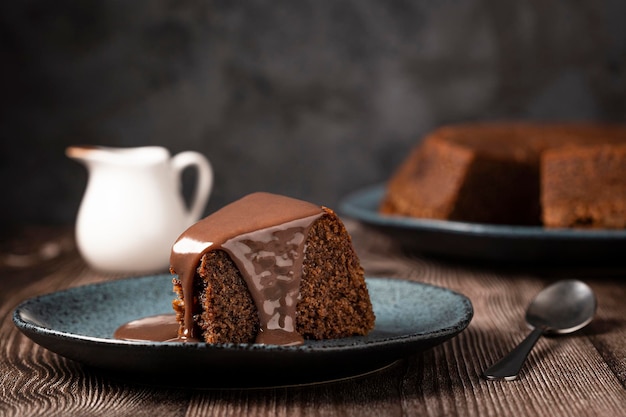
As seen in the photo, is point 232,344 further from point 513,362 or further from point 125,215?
point 125,215

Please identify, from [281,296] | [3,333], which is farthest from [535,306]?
[3,333]

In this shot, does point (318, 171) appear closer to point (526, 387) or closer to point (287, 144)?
point (287, 144)

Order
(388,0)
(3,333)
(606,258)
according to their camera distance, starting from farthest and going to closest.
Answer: (388,0), (606,258), (3,333)

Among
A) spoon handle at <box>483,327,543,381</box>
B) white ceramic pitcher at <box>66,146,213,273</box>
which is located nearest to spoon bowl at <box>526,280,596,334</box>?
spoon handle at <box>483,327,543,381</box>

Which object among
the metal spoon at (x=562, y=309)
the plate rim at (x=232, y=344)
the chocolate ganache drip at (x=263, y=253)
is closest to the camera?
the plate rim at (x=232, y=344)

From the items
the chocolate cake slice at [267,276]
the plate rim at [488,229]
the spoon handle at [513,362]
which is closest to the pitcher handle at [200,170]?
the plate rim at [488,229]

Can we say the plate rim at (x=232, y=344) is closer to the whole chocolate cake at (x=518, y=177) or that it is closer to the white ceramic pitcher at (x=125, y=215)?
the white ceramic pitcher at (x=125, y=215)
